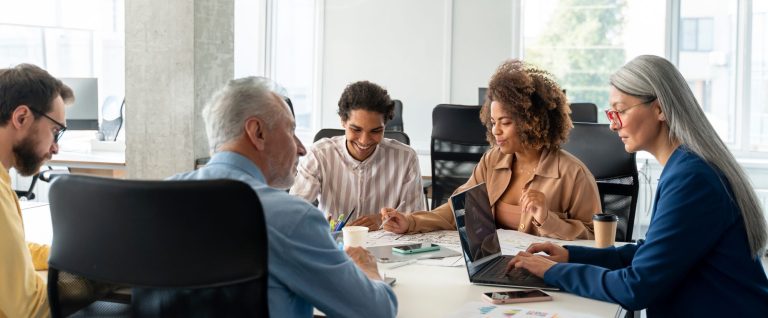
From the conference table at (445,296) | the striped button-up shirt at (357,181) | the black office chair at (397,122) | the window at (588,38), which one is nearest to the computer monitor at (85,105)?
the black office chair at (397,122)

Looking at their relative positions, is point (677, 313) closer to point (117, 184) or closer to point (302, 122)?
point (117, 184)

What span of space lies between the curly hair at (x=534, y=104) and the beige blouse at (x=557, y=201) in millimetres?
79

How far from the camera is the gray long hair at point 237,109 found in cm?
173

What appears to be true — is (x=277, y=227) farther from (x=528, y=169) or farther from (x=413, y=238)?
(x=528, y=169)

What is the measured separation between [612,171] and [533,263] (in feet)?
4.61

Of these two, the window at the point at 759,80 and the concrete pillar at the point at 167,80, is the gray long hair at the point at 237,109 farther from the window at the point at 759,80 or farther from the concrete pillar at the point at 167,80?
the window at the point at 759,80

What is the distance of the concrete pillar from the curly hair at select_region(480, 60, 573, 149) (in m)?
2.45

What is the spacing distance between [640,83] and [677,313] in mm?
583

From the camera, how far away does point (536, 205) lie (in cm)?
287

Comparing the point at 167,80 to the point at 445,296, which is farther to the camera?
the point at 167,80

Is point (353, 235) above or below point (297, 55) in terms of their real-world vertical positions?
below

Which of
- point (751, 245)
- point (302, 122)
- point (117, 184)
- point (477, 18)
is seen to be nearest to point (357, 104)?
point (751, 245)

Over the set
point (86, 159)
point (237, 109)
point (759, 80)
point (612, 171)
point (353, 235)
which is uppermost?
point (759, 80)

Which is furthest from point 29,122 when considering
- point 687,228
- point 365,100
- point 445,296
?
point 687,228
